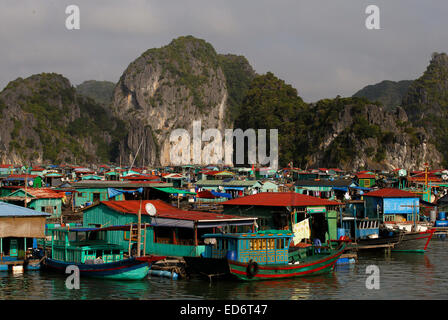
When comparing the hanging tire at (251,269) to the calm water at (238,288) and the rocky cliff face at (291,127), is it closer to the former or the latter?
the calm water at (238,288)

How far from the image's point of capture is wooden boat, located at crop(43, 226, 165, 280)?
914 inches

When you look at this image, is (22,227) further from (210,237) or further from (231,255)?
(231,255)

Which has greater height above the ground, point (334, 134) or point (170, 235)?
point (334, 134)

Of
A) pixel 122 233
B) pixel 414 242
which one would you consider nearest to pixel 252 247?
pixel 122 233

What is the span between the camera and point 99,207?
29.1 m

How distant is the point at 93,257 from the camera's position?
2514cm

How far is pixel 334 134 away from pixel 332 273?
102564 millimetres

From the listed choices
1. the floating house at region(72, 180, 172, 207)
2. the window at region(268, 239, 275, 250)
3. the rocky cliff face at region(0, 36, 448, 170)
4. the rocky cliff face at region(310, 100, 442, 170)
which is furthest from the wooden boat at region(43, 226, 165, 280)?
the rocky cliff face at region(310, 100, 442, 170)

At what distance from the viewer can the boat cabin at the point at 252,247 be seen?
905 inches

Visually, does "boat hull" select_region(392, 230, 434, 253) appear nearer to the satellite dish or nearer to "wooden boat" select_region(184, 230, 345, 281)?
"wooden boat" select_region(184, 230, 345, 281)

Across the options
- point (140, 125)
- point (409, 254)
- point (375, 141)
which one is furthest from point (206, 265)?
point (140, 125)

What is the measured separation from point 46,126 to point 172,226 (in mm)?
160979

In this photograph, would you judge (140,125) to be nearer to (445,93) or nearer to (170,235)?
(445,93)
